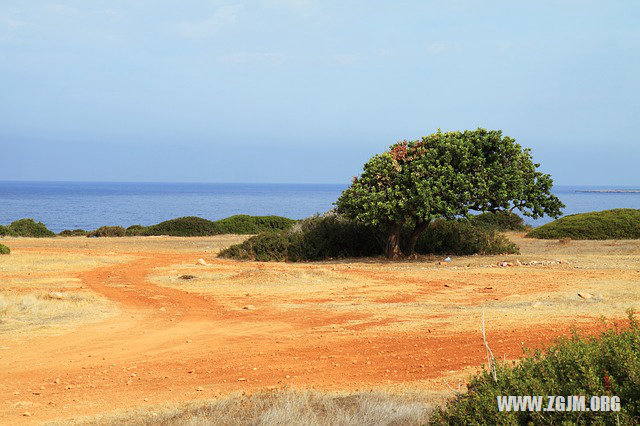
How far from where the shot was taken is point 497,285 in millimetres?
15648

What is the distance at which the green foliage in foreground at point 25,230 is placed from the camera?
125 feet

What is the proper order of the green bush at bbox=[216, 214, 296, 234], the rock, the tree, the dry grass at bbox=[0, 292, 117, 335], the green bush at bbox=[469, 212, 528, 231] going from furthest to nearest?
the green bush at bbox=[469, 212, 528, 231]
the green bush at bbox=[216, 214, 296, 234]
the tree
the rock
the dry grass at bbox=[0, 292, 117, 335]

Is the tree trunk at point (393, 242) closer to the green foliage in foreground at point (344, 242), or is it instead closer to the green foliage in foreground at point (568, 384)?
the green foliage in foreground at point (344, 242)

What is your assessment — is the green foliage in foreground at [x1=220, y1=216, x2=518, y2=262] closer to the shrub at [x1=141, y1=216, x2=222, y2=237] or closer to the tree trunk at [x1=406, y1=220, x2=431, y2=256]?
the tree trunk at [x1=406, y1=220, x2=431, y2=256]

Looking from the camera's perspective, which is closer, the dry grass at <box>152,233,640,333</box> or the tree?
the dry grass at <box>152,233,640,333</box>

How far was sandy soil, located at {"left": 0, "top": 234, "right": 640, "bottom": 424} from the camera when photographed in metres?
7.80

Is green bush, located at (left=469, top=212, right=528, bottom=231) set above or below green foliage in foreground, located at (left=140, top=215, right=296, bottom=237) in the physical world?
above

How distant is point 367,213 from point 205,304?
7999mm

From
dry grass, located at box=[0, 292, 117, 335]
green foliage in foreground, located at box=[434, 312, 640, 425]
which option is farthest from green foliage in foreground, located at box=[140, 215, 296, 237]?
green foliage in foreground, located at box=[434, 312, 640, 425]

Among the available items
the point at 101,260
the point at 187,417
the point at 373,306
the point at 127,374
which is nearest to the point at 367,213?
the point at 373,306

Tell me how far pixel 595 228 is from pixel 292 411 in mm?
32128

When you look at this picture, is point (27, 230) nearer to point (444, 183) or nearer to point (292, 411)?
point (444, 183)

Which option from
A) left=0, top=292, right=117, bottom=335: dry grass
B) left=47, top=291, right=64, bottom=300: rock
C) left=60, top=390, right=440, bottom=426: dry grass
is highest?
left=60, top=390, right=440, bottom=426: dry grass

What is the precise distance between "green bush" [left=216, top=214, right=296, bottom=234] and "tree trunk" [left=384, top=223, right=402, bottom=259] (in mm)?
19196
